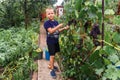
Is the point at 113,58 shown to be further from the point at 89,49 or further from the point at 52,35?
the point at 52,35

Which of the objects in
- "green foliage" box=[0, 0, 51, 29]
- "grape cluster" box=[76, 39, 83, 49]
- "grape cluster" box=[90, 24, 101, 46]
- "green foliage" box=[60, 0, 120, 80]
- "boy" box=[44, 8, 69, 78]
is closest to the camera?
"green foliage" box=[60, 0, 120, 80]

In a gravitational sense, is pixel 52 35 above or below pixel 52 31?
below

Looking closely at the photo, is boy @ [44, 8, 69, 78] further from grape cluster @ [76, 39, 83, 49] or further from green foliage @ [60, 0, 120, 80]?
grape cluster @ [76, 39, 83, 49]

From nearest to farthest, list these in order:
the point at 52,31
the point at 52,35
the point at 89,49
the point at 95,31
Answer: the point at 95,31 < the point at 89,49 < the point at 52,31 < the point at 52,35

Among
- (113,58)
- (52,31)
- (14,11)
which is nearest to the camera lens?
(113,58)

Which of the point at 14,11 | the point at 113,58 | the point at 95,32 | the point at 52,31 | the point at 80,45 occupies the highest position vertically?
the point at 113,58

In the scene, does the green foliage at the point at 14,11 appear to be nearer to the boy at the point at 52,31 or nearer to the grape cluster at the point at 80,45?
the boy at the point at 52,31

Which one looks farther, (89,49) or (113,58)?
(89,49)

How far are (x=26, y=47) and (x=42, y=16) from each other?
42.3 feet

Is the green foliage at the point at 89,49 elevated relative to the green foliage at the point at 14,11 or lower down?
elevated

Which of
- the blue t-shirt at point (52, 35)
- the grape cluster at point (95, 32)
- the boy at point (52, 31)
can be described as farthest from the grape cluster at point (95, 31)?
the blue t-shirt at point (52, 35)

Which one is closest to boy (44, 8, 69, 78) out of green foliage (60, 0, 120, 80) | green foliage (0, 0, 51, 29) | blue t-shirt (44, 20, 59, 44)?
blue t-shirt (44, 20, 59, 44)

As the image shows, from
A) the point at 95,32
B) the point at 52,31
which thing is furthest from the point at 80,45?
the point at 95,32

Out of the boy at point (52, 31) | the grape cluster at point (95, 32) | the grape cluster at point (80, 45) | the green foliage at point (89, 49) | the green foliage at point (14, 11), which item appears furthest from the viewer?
the green foliage at point (14, 11)
